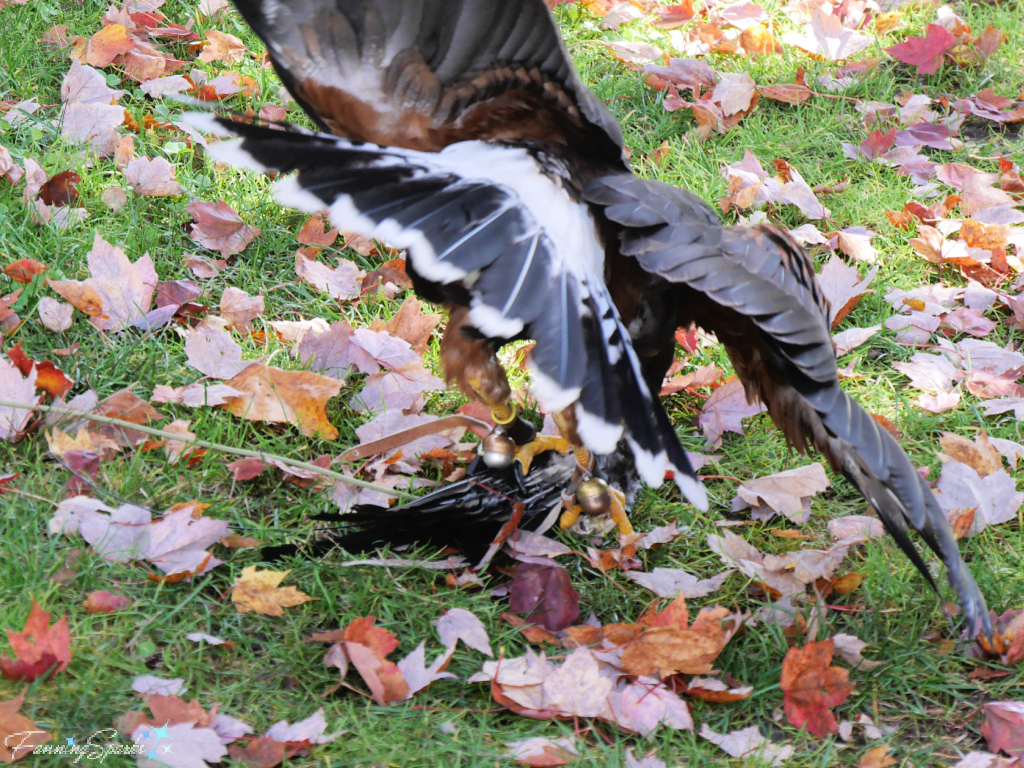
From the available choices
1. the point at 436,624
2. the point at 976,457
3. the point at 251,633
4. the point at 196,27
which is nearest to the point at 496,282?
the point at 436,624

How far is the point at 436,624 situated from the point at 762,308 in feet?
3.37

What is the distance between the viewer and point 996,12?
16.2 feet

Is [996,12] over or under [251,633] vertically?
over

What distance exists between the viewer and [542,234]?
1.90 m

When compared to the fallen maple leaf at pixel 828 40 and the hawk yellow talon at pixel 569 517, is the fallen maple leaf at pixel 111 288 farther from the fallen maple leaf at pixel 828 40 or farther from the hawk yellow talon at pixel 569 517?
the fallen maple leaf at pixel 828 40

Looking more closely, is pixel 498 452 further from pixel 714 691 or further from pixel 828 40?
pixel 828 40

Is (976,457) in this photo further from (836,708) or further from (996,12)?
(996,12)

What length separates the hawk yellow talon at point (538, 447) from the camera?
2.73 m

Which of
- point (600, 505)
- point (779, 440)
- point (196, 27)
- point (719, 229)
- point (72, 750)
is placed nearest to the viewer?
point (72, 750)

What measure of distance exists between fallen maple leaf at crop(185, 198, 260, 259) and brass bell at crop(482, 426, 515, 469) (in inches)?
52.7

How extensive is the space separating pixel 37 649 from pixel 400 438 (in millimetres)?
1046

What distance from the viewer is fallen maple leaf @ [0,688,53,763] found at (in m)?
1.70

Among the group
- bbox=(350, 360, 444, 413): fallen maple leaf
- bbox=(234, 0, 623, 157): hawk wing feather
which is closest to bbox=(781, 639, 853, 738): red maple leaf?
bbox=(234, 0, 623, 157): hawk wing feather

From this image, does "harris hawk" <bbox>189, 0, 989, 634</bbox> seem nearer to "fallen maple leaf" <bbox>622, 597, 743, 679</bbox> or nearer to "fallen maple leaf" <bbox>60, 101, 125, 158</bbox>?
"fallen maple leaf" <bbox>622, 597, 743, 679</bbox>
